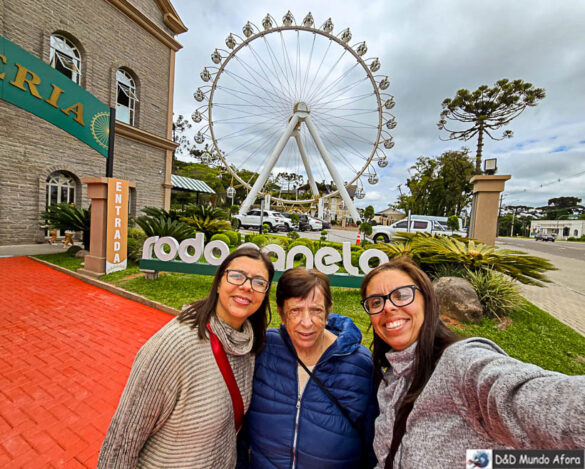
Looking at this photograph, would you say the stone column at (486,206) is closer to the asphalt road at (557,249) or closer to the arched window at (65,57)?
the asphalt road at (557,249)

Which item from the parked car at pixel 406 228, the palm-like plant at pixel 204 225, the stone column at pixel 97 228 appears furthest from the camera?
the parked car at pixel 406 228

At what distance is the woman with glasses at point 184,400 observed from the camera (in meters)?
1.08

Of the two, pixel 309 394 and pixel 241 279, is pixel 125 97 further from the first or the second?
pixel 309 394


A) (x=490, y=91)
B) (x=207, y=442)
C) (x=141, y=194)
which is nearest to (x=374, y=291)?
(x=207, y=442)

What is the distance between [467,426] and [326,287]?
83 cm

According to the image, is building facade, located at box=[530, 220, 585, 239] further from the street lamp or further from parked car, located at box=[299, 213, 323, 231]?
the street lamp

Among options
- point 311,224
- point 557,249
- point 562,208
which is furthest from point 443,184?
point 562,208

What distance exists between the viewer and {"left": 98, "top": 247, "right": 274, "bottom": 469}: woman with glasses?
1078mm

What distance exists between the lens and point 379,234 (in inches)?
610

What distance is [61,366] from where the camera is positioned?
293 cm

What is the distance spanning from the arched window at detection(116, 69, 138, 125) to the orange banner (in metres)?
8.98

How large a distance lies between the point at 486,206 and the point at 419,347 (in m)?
8.67

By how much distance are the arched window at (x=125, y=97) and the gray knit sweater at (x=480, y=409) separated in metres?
16.2

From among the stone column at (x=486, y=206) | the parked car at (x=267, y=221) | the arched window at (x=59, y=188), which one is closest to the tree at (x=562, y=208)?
the parked car at (x=267, y=221)
